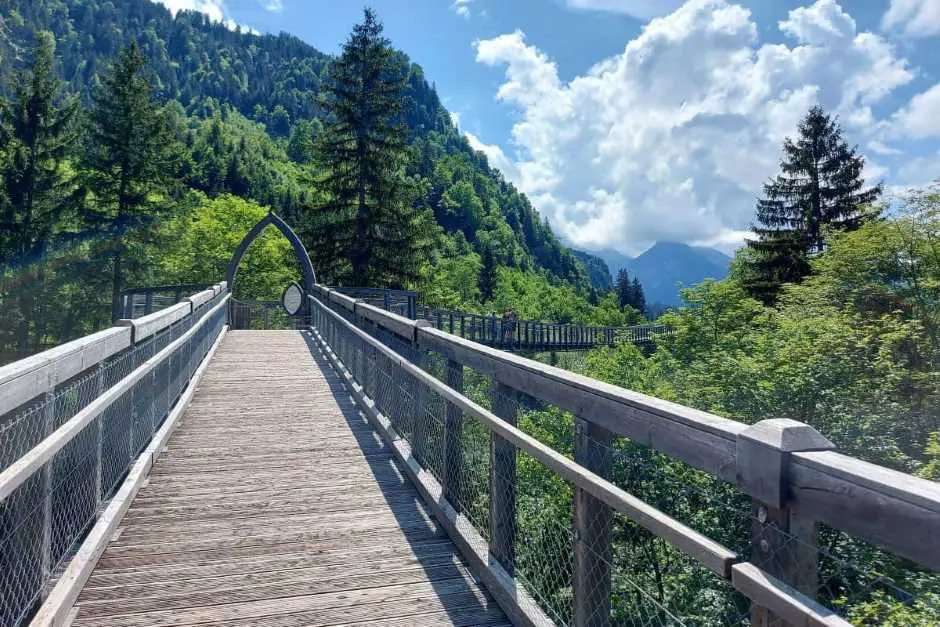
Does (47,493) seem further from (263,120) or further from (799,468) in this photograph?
(263,120)

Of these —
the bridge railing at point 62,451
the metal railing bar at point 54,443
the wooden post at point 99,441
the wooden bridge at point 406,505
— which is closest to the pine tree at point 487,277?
the wooden bridge at point 406,505

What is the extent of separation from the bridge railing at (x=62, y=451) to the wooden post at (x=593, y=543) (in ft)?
6.35

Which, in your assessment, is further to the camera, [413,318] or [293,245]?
[293,245]

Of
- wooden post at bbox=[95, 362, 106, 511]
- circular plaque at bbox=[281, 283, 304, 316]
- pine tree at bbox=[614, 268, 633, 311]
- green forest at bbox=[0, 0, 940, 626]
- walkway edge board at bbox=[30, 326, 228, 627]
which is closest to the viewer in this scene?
walkway edge board at bbox=[30, 326, 228, 627]

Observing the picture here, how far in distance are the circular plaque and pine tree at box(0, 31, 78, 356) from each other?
1931 cm

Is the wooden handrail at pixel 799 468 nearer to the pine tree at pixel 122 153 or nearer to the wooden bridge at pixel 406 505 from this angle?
the wooden bridge at pixel 406 505

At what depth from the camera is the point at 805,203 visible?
109 feet

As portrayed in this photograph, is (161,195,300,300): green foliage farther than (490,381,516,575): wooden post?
Yes

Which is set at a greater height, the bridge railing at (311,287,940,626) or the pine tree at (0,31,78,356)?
the pine tree at (0,31,78,356)

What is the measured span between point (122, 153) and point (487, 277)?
261ft

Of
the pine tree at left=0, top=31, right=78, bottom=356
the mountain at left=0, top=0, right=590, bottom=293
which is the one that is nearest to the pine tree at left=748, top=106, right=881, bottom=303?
the pine tree at left=0, top=31, right=78, bottom=356

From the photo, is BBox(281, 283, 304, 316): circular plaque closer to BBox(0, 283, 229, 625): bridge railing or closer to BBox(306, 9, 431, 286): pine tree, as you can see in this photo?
BBox(306, 9, 431, 286): pine tree

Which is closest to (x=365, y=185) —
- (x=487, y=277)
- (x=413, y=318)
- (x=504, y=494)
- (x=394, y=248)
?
(x=394, y=248)

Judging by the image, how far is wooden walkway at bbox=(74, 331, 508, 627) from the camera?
3.00m
